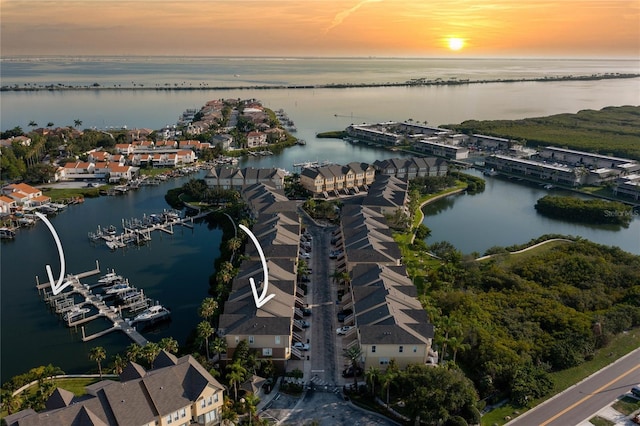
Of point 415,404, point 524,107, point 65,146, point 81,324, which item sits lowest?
point 81,324

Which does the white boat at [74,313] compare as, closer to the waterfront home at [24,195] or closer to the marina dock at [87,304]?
the marina dock at [87,304]

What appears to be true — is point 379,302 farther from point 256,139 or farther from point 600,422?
point 256,139

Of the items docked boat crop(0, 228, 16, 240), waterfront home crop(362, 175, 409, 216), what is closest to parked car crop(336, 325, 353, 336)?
waterfront home crop(362, 175, 409, 216)

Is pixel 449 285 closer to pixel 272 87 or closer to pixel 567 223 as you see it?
pixel 567 223

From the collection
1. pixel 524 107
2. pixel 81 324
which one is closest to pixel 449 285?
pixel 81 324

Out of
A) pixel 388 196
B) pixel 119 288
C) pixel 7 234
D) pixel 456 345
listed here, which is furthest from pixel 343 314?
pixel 7 234
